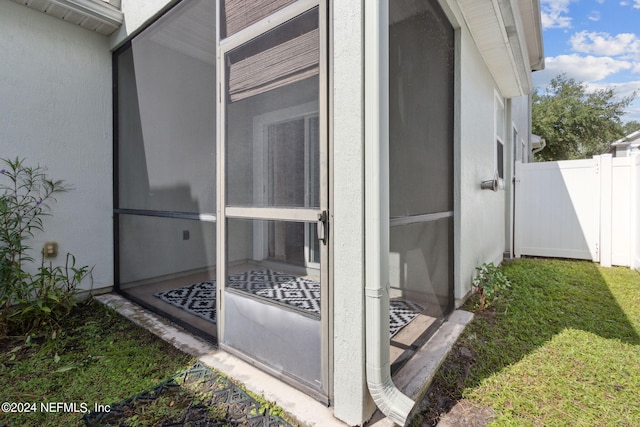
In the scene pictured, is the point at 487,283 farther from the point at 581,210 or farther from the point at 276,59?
the point at 581,210

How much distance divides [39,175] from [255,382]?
3.15 metres

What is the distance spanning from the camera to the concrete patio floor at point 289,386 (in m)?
1.62

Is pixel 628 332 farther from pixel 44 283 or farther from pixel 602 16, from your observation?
pixel 602 16

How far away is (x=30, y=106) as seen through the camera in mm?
3146

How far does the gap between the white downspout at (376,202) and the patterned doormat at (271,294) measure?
0.39 meters

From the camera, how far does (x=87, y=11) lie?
10.6 ft

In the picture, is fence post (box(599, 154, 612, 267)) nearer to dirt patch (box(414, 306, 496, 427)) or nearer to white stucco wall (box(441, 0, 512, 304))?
white stucco wall (box(441, 0, 512, 304))

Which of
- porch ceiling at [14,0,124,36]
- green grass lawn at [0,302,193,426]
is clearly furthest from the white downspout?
porch ceiling at [14,0,124,36]

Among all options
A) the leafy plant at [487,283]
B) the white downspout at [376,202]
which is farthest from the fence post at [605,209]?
the white downspout at [376,202]

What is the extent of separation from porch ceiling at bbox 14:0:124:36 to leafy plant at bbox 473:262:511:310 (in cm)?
480

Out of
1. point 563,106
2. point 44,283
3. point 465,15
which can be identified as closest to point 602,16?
point 563,106

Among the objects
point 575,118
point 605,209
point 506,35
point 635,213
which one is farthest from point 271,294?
point 575,118

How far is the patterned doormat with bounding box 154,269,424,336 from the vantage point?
189 cm

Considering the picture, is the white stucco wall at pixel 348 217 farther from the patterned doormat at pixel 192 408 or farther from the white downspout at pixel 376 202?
the patterned doormat at pixel 192 408
